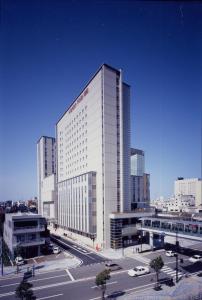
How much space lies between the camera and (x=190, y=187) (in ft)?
591

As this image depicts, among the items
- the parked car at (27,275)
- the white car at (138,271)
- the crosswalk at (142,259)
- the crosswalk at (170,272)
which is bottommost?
the crosswalk at (142,259)

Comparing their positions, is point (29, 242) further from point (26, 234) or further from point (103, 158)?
A: point (103, 158)

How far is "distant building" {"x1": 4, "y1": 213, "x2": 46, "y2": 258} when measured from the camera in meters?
45.2

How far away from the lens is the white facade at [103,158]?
186 ft

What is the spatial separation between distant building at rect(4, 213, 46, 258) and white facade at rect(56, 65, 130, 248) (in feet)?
48.4

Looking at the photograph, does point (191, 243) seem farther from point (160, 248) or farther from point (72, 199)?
point (72, 199)

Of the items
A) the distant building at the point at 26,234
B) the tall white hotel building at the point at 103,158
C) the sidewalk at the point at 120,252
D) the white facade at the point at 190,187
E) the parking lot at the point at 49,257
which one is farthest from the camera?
the white facade at the point at 190,187

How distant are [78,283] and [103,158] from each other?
29.4 metres

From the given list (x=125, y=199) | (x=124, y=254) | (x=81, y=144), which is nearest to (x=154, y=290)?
(x=124, y=254)

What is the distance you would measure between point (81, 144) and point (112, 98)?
19.8 meters

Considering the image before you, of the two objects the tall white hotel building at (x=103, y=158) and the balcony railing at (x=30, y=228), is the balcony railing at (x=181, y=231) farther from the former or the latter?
the balcony railing at (x=30, y=228)

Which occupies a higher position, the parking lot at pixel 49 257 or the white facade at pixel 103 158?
the white facade at pixel 103 158

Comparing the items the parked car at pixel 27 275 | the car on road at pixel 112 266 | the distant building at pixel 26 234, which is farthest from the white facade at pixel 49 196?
the car on road at pixel 112 266

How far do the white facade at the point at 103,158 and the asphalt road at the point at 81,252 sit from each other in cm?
431
